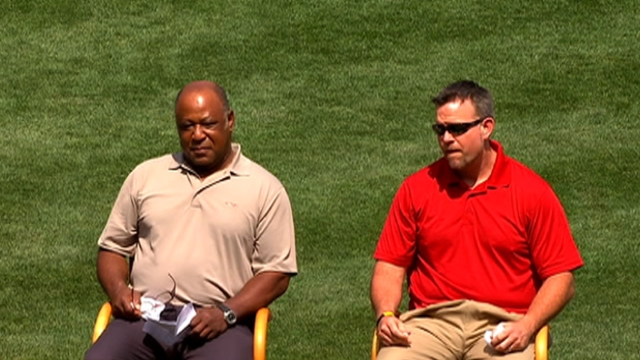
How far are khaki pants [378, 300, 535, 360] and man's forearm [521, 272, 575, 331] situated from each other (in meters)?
0.13

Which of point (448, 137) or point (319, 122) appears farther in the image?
point (319, 122)

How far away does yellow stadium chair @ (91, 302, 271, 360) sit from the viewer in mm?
6895

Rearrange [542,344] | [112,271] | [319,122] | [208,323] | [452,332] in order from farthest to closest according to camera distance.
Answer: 1. [319,122]
2. [112,271]
3. [452,332]
4. [208,323]
5. [542,344]

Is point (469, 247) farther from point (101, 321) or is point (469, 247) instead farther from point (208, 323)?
point (101, 321)

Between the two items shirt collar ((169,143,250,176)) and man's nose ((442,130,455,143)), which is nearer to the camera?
man's nose ((442,130,455,143))

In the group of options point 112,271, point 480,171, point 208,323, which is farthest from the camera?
point 112,271

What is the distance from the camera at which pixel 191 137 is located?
23.6 feet

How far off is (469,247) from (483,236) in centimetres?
7

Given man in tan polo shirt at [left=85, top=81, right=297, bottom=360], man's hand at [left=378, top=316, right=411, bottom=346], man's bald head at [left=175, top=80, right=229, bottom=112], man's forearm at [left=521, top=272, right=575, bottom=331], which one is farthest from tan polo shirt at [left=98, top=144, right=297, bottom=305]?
man's forearm at [left=521, top=272, right=575, bottom=331]

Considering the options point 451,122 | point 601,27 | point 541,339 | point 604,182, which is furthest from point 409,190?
point 601,27

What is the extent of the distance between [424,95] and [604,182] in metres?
2.00

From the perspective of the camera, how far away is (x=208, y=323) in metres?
6.93

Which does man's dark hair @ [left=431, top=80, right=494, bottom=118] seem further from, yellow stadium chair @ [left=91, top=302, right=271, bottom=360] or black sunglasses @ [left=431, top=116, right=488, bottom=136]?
yellow stadium chair @ [left=91, top=302, right=271, bottom=360]

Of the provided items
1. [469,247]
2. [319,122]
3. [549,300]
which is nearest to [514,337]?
[549,300]
